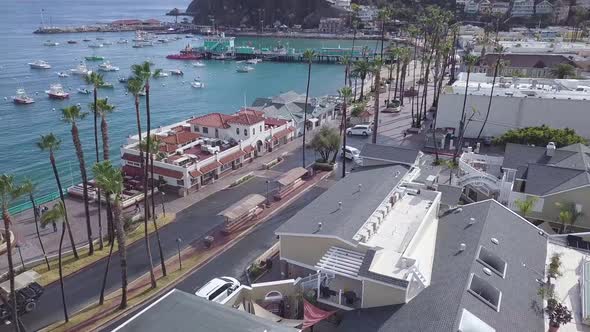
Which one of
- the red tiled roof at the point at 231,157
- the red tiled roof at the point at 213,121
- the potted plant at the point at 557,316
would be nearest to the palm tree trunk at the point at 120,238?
the red tiled roof at the point at 231,157

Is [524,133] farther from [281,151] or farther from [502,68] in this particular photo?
[502,68]

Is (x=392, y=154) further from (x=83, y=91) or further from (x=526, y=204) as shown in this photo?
(x=83, y=91)

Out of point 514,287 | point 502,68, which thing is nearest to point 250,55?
point 502,68

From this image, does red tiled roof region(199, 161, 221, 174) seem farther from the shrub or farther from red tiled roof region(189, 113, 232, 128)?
the shrub

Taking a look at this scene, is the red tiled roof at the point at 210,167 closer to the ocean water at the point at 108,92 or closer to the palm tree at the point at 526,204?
the ocean water at the point at 108,92

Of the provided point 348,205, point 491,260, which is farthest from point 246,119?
point 491,260

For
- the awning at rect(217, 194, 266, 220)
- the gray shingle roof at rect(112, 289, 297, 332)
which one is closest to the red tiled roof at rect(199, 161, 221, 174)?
the awning at rect(217, 194, 266, 220)
